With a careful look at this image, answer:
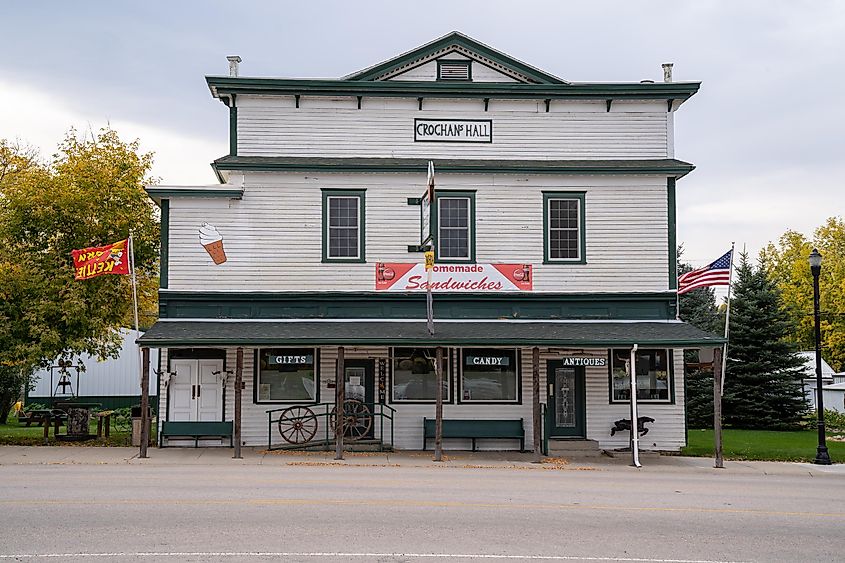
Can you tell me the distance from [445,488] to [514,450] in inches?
301

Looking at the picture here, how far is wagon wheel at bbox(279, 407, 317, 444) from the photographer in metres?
22.8

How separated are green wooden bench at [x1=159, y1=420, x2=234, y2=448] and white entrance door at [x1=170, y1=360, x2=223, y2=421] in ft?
1.13

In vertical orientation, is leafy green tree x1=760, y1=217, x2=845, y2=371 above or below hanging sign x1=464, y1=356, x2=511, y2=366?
above

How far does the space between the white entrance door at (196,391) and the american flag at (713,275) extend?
40.1ft

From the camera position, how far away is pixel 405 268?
23.6 meters

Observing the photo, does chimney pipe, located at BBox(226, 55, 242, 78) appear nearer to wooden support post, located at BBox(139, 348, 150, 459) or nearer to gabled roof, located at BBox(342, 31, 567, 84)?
gabled roof, located at BBox(342, 31, 567, 84)

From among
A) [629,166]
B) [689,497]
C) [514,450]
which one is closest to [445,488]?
[689,497]

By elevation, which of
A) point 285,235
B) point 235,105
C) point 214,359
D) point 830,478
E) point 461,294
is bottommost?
point 830,478

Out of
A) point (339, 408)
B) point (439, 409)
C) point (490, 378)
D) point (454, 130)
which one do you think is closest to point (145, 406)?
point (339, 408)

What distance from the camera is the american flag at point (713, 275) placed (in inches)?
914

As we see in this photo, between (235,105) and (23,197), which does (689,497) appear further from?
(23,197)

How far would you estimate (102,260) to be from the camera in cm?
2288

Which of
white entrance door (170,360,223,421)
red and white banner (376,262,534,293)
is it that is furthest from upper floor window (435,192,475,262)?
white entrance door (170,360,223,421)

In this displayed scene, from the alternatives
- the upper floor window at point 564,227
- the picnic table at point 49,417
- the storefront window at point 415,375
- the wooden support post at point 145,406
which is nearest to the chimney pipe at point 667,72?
the upper floor window at point 564,227
